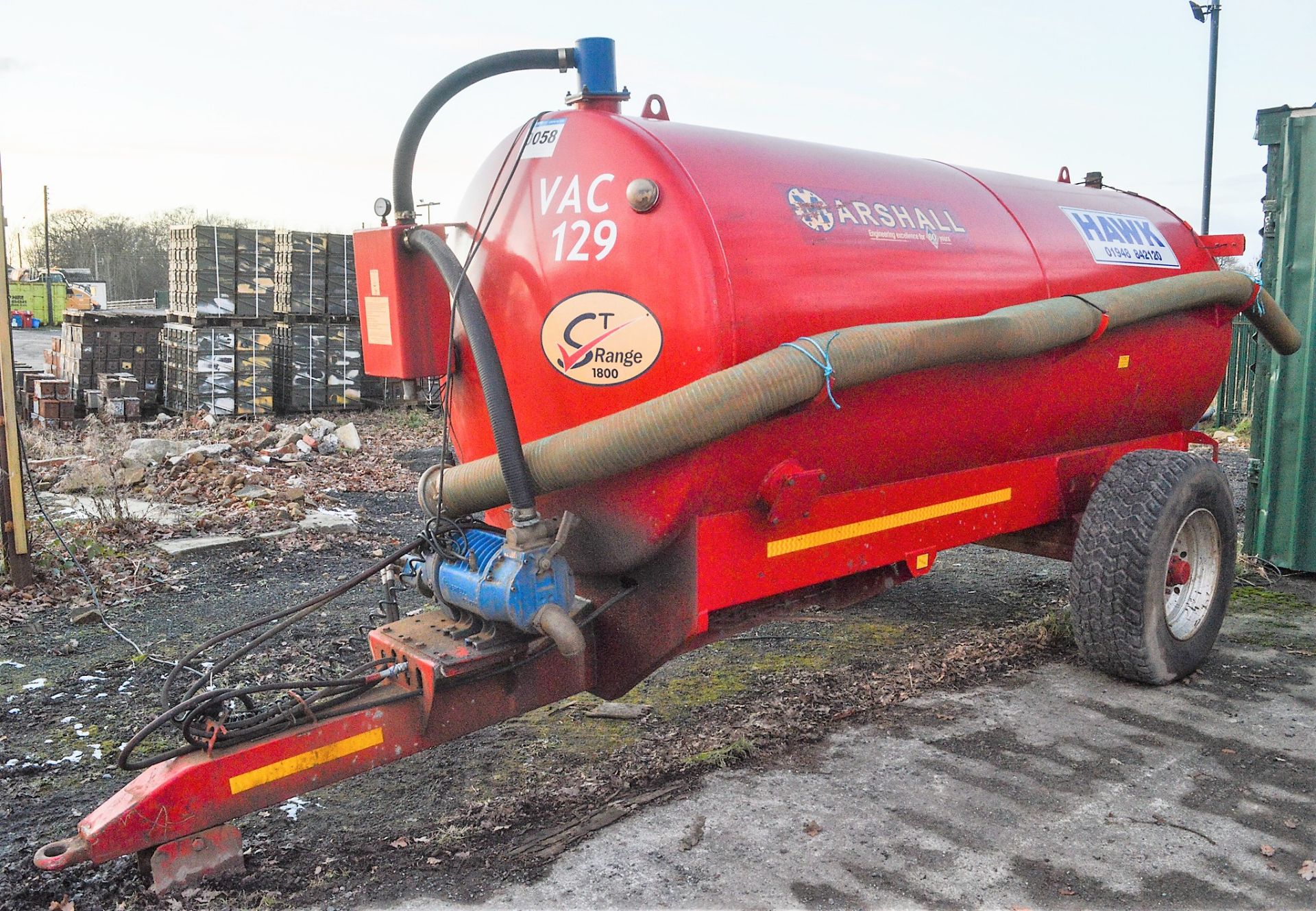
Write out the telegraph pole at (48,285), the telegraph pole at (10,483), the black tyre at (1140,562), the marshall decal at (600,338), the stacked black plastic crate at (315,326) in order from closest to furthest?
the marshall decal at (600,338), the black tyre at (1140,562), the telegraph pole at (10,483), the stacked black plastic crate at (315,326), the telegraph pole at (48,285)

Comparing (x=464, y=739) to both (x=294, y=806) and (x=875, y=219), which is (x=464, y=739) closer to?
(x=294, y=806)

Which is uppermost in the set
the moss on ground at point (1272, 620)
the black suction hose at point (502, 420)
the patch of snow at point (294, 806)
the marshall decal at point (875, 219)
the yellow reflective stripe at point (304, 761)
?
the marshall decal at point (875, 219)

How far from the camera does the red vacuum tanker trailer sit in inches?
115

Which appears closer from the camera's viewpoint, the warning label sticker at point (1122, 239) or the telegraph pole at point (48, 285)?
the warning label sticker at point (1122, 239)

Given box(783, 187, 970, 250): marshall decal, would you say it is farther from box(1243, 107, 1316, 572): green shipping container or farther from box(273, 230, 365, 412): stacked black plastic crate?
box(273, 230, 365, 412): stacked black plastic crate

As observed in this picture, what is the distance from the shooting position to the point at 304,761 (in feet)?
9.25

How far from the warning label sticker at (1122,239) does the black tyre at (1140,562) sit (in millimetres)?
879

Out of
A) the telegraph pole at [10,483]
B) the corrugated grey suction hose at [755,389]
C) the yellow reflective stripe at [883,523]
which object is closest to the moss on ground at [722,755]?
the yellow reflective stripe at [883,523]

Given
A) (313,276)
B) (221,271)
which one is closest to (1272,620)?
(313,276)

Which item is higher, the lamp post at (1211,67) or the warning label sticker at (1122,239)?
the lamp post at (1211,67)

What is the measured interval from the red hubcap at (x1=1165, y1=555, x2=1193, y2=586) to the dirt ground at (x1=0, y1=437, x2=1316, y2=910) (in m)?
0.68

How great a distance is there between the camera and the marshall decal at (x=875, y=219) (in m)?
3.42

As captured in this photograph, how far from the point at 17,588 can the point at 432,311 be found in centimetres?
364

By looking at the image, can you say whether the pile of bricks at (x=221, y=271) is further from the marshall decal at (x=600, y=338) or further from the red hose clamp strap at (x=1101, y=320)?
the red hose clamp strap at (x=1101, y=320)
